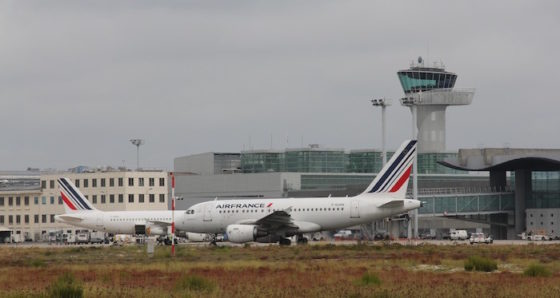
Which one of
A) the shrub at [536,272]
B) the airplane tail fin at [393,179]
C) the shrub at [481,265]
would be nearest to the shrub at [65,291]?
the shrub at [536,272]

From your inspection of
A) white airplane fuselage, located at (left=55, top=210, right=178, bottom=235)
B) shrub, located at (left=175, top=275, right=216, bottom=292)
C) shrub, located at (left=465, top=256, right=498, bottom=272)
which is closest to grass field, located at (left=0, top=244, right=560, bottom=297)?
shrub, located at (left=175, top=275, right=216, bottom=292)

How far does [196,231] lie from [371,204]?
16.2m

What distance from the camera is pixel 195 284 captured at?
38188mm

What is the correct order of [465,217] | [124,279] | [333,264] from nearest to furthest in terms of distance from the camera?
[124,279] < [333,264] < [465,217]

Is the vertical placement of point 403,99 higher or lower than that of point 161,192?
higher

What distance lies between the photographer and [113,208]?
147 meters

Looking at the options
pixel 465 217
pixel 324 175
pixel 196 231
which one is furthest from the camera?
pixel 324 175

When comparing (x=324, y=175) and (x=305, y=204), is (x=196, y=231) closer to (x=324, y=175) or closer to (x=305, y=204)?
(x=305, y=204)

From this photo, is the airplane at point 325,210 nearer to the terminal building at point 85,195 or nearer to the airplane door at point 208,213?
the airplane door at point 208,213

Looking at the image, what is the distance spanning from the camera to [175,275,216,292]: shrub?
37463 millimetres

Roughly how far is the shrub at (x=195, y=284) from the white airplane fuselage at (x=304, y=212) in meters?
43.1

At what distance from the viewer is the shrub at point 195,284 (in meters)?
37.5

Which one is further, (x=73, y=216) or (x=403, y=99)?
(x=403, y=99)

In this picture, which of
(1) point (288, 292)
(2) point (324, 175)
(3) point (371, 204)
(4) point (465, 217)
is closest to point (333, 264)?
(1) point (288, 292)
